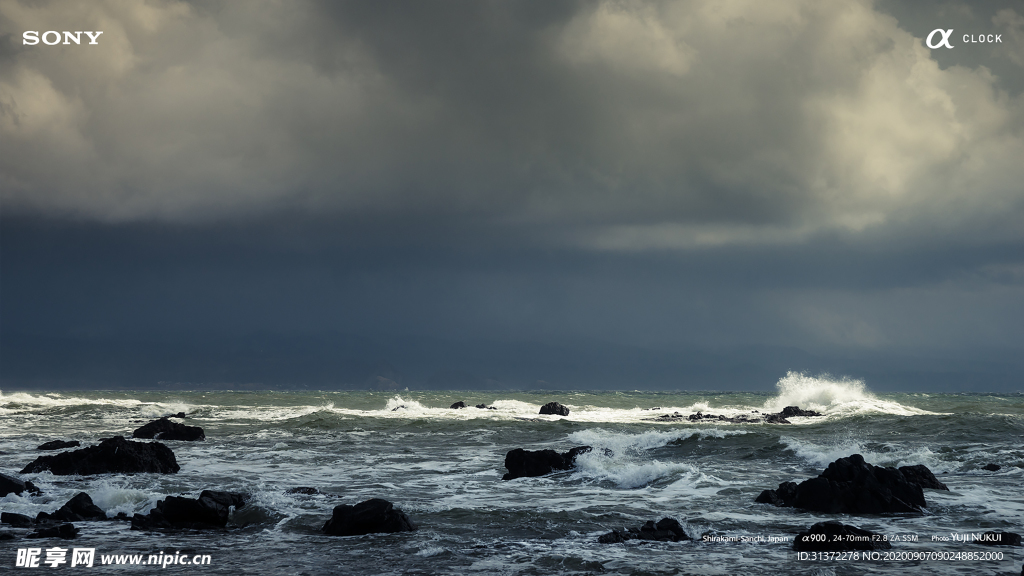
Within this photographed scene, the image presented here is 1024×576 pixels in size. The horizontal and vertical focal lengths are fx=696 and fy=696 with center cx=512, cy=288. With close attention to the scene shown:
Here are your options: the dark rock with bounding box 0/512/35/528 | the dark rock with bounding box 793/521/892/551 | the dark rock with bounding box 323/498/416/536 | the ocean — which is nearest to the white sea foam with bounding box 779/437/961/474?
the ocean

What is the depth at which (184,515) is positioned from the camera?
1259cm

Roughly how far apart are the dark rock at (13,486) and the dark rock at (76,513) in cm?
260

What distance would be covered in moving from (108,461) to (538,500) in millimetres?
12233

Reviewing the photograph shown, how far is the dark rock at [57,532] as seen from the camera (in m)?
11.2

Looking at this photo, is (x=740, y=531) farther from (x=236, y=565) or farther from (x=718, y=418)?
(x=718, y=418)

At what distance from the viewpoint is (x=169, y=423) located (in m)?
30.7

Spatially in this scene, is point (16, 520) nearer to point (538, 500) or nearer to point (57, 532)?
point (57, 532)

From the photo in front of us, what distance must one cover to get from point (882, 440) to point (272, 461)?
23501mm

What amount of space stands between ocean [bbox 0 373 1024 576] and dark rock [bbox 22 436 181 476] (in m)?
0.77

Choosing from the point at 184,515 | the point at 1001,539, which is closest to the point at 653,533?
the point at 1001,539

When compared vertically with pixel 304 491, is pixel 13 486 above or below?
above

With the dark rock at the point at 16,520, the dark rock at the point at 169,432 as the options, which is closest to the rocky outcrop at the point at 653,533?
the dark rock at the point at 16,520

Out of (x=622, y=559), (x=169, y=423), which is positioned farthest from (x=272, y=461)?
(x=622, y=559)

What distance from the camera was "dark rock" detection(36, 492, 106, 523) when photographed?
1266cm
